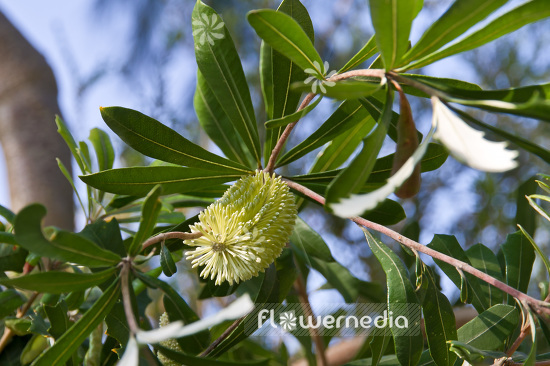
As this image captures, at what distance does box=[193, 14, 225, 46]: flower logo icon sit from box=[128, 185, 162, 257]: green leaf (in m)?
0.24

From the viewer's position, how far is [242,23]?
2555mm

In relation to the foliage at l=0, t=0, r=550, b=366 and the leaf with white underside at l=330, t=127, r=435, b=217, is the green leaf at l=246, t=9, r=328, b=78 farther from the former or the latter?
the leaf with white underside at l=330, t=127, r=435, b=217

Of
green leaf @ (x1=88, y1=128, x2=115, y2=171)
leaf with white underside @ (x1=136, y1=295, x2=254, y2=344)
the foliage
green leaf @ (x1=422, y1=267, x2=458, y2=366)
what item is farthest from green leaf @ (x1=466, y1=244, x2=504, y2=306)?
green leaf @ (x1=88, y1=128, x2=115, y2=171)

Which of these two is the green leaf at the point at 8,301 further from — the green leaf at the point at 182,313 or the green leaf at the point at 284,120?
the green leaf at the point at 284,120

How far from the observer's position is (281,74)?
0.64 meters

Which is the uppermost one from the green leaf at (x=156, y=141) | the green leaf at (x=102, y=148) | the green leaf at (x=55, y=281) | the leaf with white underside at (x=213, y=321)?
the green leaf at (x=102, y=148)

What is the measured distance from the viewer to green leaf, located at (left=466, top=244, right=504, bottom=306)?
700mm

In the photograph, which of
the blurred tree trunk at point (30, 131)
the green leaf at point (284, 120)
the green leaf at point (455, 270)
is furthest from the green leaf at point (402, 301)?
the blurred tree trunk at point (30, 131)

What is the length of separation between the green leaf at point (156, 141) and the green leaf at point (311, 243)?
0.57 feet

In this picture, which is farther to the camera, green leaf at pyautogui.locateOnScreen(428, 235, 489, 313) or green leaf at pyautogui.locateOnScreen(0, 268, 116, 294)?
green leaf at pyautogui.locateOnScreen(428, 235, 489, 313)

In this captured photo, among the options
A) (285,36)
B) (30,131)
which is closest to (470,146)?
(285,36)

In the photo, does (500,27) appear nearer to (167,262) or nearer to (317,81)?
(317,81)

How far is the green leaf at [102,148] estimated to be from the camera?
87 centimetres

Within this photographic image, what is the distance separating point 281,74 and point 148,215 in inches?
10.9
